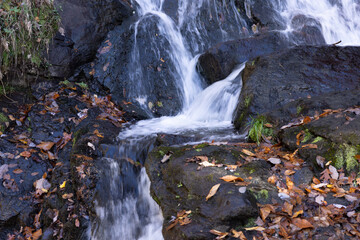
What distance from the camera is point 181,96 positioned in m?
7.85

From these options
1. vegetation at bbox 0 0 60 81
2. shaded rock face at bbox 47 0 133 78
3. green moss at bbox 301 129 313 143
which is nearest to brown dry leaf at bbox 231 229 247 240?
green moss at bbox 301 129 313 143

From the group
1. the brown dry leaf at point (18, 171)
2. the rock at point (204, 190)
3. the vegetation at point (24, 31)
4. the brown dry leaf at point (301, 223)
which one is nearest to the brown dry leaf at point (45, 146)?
the brown dry leaf at point (18, 171)

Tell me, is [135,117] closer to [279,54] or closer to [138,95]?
[138,95]

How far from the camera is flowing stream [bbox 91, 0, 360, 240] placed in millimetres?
4480

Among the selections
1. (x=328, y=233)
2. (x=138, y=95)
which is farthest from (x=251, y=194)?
(x=138, y=95)

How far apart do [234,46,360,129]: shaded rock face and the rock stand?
6.43 feet

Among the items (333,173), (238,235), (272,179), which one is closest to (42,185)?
(238,235)

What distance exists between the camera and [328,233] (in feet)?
8.65

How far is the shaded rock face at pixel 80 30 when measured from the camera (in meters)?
7.34

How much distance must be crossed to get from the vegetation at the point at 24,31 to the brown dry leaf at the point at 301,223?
6.06 meters

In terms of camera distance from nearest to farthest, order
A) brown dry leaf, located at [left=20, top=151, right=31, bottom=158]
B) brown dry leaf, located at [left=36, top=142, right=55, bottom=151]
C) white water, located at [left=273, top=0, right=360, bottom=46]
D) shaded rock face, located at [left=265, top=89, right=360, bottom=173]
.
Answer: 1. shaded rock face, located at [left=265, top=89, right=360, bottom=173]
2. brown dry leaf, located at [left=20, top=151, right=31, bottom=158]
3. brown dry leaf, located at [left=36, top=142, right=55, bottom=151]
4. white water, located at [left=273, top=0, right=360, bottom=46]

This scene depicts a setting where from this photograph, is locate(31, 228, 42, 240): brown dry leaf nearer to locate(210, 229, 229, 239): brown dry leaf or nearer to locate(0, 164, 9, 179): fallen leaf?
locate(0, 164, 9, 179): fallen leaf

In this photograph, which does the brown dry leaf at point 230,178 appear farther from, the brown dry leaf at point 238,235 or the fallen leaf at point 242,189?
the brown dry leaf at point 238,235

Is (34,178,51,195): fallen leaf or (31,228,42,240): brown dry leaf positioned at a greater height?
(34,178,51,195): fallen leaf
